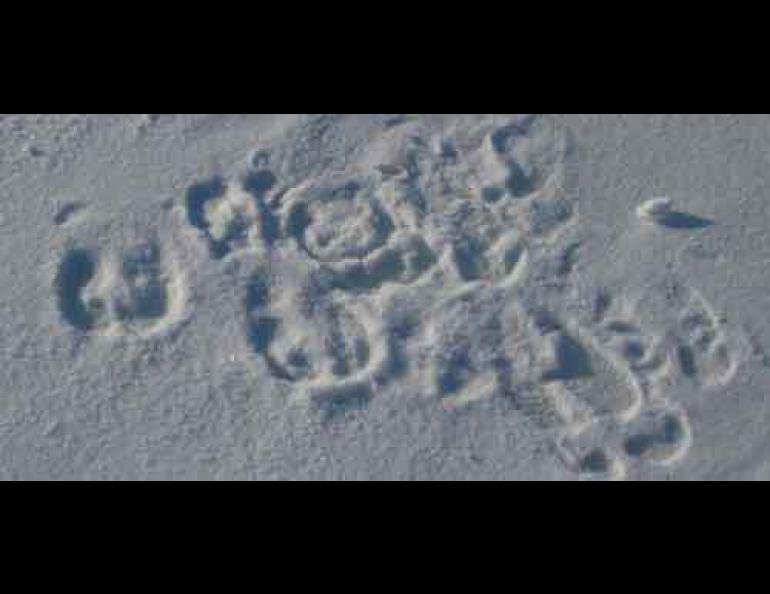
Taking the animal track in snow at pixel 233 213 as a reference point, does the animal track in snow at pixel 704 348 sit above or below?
below

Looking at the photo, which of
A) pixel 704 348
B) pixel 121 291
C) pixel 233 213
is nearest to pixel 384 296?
pixel 233 213

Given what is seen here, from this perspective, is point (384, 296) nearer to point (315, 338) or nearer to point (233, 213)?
point (315, 338)

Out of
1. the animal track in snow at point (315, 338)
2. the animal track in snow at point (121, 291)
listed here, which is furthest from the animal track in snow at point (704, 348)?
the animal track in snow at point (121, 291)

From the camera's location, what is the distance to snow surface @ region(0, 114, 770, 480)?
1.77 meters

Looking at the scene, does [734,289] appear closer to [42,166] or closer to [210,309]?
[210,309]

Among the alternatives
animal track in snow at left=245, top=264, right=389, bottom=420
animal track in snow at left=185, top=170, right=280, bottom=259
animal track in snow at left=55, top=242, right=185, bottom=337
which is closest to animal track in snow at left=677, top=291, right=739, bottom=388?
→ animal track in snow at left=245, top=264, right=389, bottom=420

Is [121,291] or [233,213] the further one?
[233,213]

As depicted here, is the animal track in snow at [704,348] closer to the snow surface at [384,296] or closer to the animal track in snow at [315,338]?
the snow surface at [384,296]

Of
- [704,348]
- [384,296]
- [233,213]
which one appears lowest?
[704,348]

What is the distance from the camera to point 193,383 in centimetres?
183

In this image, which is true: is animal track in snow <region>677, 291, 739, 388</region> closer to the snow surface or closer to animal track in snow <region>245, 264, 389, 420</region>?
the snow surface

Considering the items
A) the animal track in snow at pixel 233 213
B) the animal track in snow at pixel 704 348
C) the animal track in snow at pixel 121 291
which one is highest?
the animal track in snow at pixel 233 213

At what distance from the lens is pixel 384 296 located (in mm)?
1964

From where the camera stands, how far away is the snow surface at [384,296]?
1.77m
